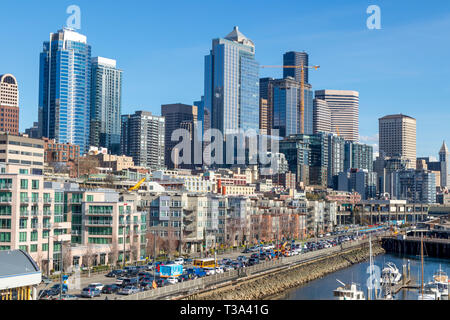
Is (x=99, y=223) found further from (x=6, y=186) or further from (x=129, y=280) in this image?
(x=129, y=280)

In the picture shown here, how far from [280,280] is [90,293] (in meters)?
23.7

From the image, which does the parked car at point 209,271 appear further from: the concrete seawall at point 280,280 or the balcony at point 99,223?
the balcony at point 99,223

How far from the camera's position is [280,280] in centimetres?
5959

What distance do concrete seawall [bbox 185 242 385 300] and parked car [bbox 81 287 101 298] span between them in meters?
6.23

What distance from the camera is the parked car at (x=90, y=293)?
41.0 metres

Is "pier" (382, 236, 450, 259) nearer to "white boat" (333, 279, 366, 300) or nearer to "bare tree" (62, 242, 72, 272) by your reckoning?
"white boat" (333, 279, 366, 300)

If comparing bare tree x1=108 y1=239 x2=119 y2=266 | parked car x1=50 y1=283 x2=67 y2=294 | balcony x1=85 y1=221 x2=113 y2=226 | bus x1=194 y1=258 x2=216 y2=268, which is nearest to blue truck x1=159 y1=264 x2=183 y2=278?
bus x1=194 y1=258 x2=216 y2=268

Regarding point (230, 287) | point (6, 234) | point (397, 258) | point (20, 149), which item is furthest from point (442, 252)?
point (20, 149)

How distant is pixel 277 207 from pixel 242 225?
24619 mm

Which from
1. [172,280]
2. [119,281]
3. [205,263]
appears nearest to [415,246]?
[205,263]

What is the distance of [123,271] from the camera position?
173ft

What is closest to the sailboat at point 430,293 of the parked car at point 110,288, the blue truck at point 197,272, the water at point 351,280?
the water at point 351,280

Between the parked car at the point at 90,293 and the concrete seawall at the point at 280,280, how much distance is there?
6.23 m
